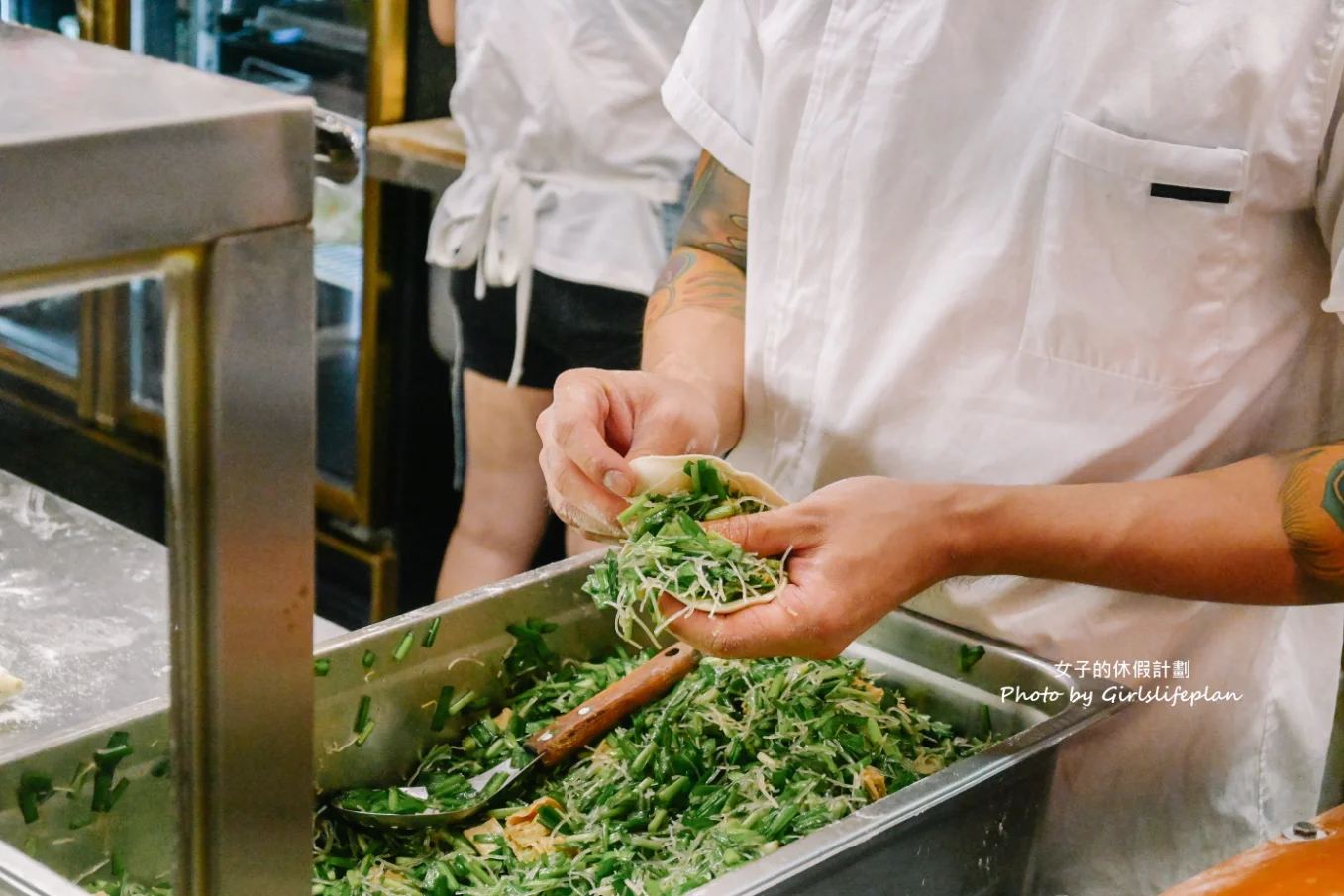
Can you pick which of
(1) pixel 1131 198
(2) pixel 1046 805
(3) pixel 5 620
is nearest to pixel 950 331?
(1) pixel 1131 198

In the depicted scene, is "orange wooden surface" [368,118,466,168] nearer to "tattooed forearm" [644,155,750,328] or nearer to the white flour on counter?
"tattooed forearm" [644,155,750,328]

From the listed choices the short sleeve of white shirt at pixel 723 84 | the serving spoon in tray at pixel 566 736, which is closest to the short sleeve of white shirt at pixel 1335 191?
the short sleeve of white shirt at pixel 723 84

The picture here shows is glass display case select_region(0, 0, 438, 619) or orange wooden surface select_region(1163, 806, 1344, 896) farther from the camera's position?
glass display case select_region(0, 0, 438, 619)

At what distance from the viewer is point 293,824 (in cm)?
73

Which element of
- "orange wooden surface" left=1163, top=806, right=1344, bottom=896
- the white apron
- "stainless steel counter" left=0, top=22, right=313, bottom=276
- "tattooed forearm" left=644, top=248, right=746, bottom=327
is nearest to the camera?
"stainless steel counter" left=0, top=22, right=313, bottom=276

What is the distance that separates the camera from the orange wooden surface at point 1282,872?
117cm

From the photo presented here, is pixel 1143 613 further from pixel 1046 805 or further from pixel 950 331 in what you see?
pixel 950 331

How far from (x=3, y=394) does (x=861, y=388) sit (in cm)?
92

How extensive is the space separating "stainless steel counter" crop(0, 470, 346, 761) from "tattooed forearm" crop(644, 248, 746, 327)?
0.61 meters

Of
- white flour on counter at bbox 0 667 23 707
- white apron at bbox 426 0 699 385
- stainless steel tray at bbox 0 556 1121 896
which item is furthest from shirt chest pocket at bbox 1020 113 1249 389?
white apron at bbox 426 0 699 385

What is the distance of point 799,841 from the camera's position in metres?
1.21

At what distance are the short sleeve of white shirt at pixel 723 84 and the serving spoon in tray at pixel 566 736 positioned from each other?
2.03 feet

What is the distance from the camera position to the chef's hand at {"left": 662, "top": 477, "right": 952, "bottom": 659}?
4.17ft

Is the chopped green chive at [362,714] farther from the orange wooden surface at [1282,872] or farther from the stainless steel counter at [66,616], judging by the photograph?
the orange wooden surface at [1282,872]
